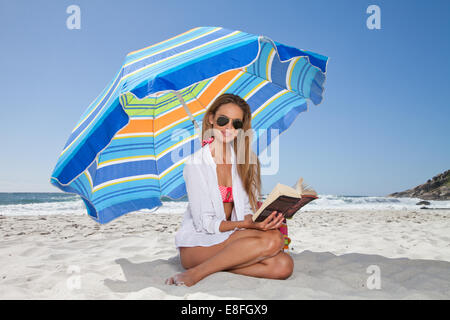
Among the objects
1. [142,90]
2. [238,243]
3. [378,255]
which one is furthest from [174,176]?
[378,255]

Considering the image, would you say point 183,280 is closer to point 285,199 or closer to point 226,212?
point 226,212

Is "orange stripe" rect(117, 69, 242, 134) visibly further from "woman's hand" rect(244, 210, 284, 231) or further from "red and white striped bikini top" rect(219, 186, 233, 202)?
"woman's hand" rect(244, 210, 284, 231)

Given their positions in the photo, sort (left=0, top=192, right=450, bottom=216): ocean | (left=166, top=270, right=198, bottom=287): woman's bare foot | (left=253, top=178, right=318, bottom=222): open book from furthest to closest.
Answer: (left=0, top=192, right=450, bottom=216): ocean, (left=166, top=270, right=198, bottom=287): woman's bare foot, (left=253, top=178, right=318, bottom=222): open book

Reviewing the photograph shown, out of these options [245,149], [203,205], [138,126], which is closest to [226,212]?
[203,205]

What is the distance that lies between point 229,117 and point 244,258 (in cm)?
118

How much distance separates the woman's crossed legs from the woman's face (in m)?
0.83

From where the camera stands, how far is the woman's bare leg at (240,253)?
259 centimetres

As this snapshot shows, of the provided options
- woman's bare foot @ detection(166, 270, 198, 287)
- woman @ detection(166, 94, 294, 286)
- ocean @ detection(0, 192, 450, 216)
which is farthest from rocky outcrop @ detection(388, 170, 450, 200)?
woman's bare foot @ detection(166, 270, 198, 287)

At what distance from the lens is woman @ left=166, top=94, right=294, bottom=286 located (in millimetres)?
2613

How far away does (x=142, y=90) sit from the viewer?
2158 mm

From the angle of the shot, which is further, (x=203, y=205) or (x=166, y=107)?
(x=166, y=107)

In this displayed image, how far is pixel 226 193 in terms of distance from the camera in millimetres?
2934
